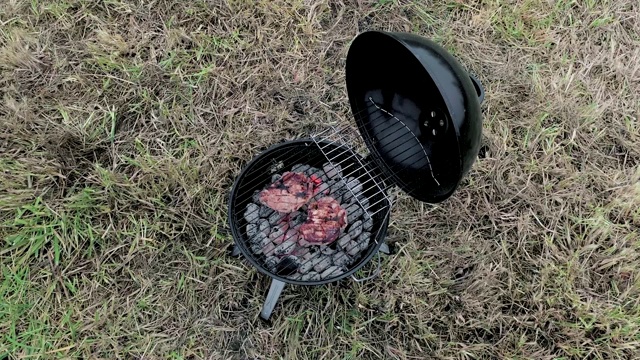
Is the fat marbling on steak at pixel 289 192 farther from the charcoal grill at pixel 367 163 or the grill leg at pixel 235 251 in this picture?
the grill leg at pixel 235 251

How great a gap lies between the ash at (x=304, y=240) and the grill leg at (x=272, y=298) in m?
0.06

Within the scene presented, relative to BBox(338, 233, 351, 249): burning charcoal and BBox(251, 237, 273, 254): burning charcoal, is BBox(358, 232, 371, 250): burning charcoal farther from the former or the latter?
BBox(251, 237, 273, 254): burning charcoal

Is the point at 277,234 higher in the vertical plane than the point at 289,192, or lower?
lower

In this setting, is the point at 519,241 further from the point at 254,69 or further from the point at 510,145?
the point at 254,69

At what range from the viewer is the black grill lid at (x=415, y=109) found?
47.5 inches

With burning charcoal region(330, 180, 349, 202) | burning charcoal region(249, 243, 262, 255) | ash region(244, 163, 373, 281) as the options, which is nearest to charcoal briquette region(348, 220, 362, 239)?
ash region(244, 163, 373, 281)

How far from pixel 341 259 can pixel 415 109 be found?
2.15ft

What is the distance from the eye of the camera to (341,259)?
1.85m

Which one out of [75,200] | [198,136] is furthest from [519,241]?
[75,200]

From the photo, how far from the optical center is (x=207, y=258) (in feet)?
6.34

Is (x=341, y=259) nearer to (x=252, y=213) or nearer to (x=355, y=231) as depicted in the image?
(x=355, y=231)

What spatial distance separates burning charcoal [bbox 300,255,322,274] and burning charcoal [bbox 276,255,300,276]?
0.8 inches

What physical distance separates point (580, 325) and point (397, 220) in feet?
2.68

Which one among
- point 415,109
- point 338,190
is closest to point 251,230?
point 338,190
